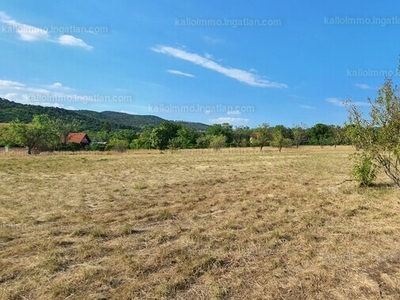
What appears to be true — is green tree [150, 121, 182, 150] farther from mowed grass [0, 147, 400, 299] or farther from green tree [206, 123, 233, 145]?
mowed grass [0, 147, 400, 299]

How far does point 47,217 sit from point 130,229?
8.86 ft

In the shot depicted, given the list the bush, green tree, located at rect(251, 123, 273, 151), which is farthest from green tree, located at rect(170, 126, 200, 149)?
the bush

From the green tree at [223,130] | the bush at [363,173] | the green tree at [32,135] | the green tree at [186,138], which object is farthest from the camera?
the green tree at [223,130]

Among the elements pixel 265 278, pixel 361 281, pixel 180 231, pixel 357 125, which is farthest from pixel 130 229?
pixel 357 125

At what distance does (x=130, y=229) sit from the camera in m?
6.73

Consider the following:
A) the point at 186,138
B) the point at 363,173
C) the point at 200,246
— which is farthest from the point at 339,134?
the point at 186,138

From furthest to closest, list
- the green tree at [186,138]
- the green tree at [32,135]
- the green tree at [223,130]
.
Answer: the green tree at [223,130] < the green tree at [186,138] < the green tree at [32,135]

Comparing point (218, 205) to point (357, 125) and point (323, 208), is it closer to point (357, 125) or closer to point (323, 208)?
point (323, 208)

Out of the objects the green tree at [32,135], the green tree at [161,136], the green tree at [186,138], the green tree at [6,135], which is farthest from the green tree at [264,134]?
the green tree at [6,135]

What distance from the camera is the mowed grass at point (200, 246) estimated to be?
4.16 m

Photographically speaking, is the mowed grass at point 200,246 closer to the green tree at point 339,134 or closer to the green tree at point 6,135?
the green tree at point 339,134

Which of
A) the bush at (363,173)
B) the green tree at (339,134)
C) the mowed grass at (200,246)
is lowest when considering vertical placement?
the mowed grass at (200,246)

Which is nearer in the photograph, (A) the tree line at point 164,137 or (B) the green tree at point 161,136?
(A) the tree line at point 164,137

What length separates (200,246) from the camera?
5809 mm
